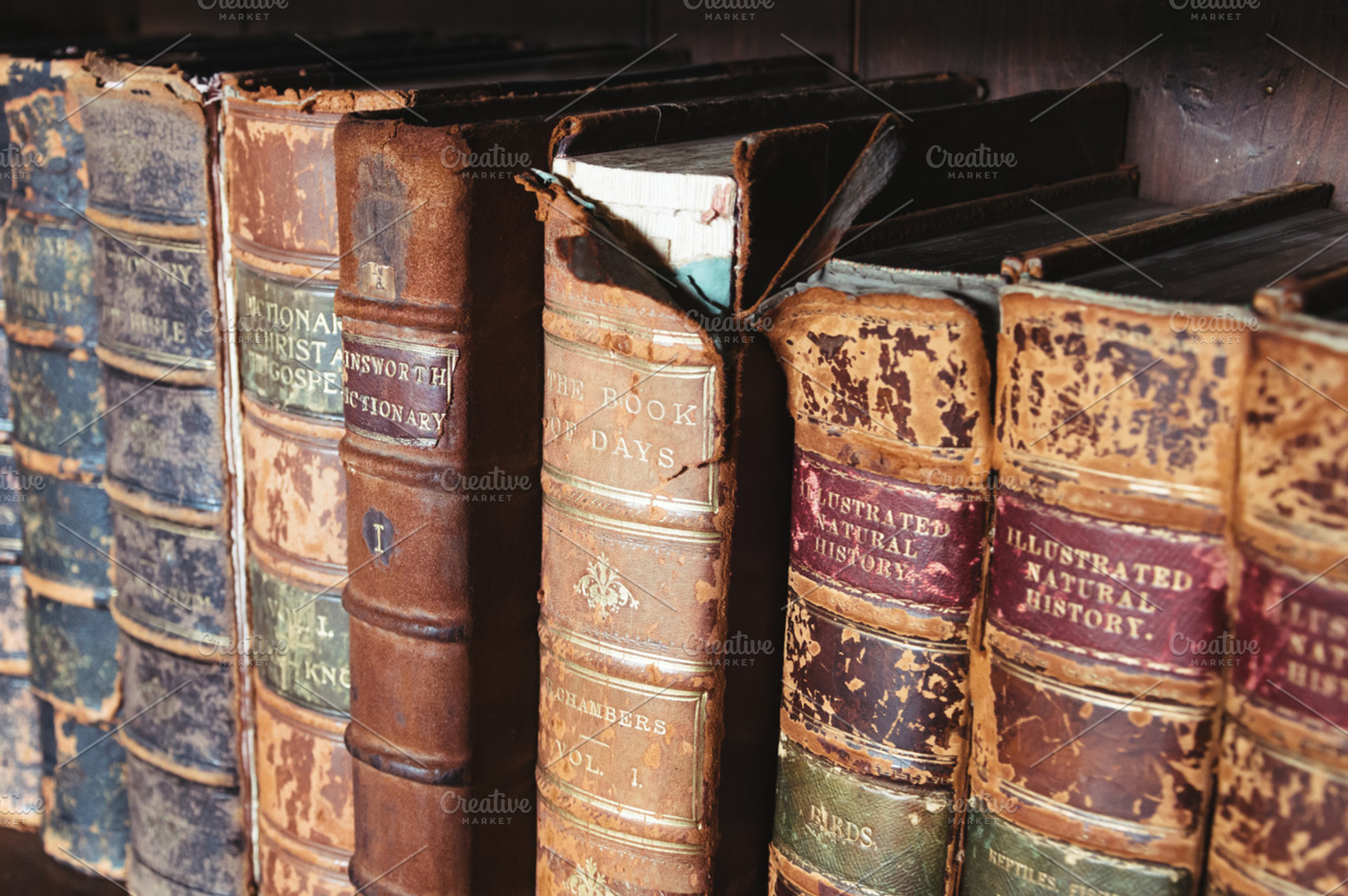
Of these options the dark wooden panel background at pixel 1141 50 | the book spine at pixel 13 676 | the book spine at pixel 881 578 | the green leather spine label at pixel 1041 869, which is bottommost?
the book spine at pixel 13 676

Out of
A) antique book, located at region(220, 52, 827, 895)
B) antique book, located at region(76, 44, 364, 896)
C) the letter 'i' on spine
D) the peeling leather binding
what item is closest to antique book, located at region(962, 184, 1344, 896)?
the peeling leather binding

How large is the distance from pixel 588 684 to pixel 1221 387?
0.48 meters

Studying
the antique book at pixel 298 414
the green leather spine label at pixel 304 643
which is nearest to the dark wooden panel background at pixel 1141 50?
the antique book at pixel 298 414

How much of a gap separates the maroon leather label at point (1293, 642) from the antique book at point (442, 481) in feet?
1.73

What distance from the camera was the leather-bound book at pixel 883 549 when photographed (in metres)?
0.76

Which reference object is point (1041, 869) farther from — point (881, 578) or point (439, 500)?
point (439, 500)

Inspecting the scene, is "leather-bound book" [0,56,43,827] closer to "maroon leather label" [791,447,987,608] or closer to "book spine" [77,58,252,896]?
"book spine" [77,58,252,896]

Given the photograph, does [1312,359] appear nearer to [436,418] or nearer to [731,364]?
[731,364]

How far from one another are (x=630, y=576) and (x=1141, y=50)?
0.68 meters

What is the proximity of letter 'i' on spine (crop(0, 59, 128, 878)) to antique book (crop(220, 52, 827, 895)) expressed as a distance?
0.80ft

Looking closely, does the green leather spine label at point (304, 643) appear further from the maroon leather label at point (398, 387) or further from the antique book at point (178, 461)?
the maroon leather label at point (398, 387)

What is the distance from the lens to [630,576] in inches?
35.3

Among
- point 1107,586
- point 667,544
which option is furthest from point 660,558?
point 1107,586

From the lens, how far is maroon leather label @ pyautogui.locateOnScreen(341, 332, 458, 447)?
93cm
